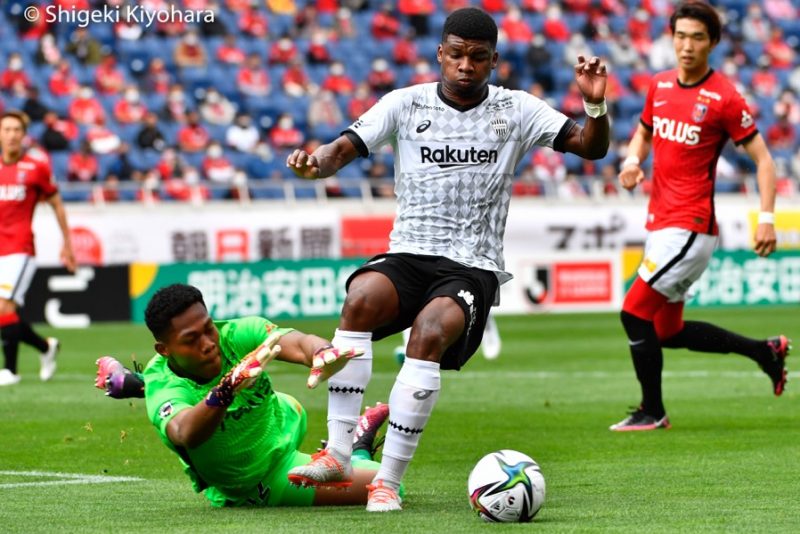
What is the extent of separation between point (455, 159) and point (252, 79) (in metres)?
21.3

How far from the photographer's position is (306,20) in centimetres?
3008

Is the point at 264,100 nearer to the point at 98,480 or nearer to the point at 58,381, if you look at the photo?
the point at 58,381

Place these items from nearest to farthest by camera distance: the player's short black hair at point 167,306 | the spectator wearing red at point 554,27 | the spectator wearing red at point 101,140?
1. the player's short black hair at point 167,306
2. the spectator wearing red at point 101,140
3. the spectator wearing red at point 554,27

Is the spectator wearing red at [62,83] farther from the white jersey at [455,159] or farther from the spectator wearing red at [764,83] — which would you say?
the white jersey at [455,159]

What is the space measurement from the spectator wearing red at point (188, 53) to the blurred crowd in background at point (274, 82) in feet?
0.08

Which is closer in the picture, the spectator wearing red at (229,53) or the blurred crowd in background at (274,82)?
the blurred crowd in background at (274,82)

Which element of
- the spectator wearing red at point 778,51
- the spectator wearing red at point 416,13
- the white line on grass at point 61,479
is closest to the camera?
the white line on grass at point 61,479

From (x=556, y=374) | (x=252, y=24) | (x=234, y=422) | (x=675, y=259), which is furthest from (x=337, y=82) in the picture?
(x=234, y=422)

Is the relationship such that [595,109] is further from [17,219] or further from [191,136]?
[191,136]

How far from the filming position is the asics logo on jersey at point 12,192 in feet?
48.5

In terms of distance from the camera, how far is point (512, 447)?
9.66 metres

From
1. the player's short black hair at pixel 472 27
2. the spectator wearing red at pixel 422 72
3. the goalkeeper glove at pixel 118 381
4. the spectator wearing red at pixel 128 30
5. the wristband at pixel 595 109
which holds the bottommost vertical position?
the goalkeeper glove at pixel 118 381

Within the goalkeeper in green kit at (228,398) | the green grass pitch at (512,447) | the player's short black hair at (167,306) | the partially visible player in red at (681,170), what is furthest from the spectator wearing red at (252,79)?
the player's short black hair at (167,306)

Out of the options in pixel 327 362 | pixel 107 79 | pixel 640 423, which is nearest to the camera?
pixel 327 362
